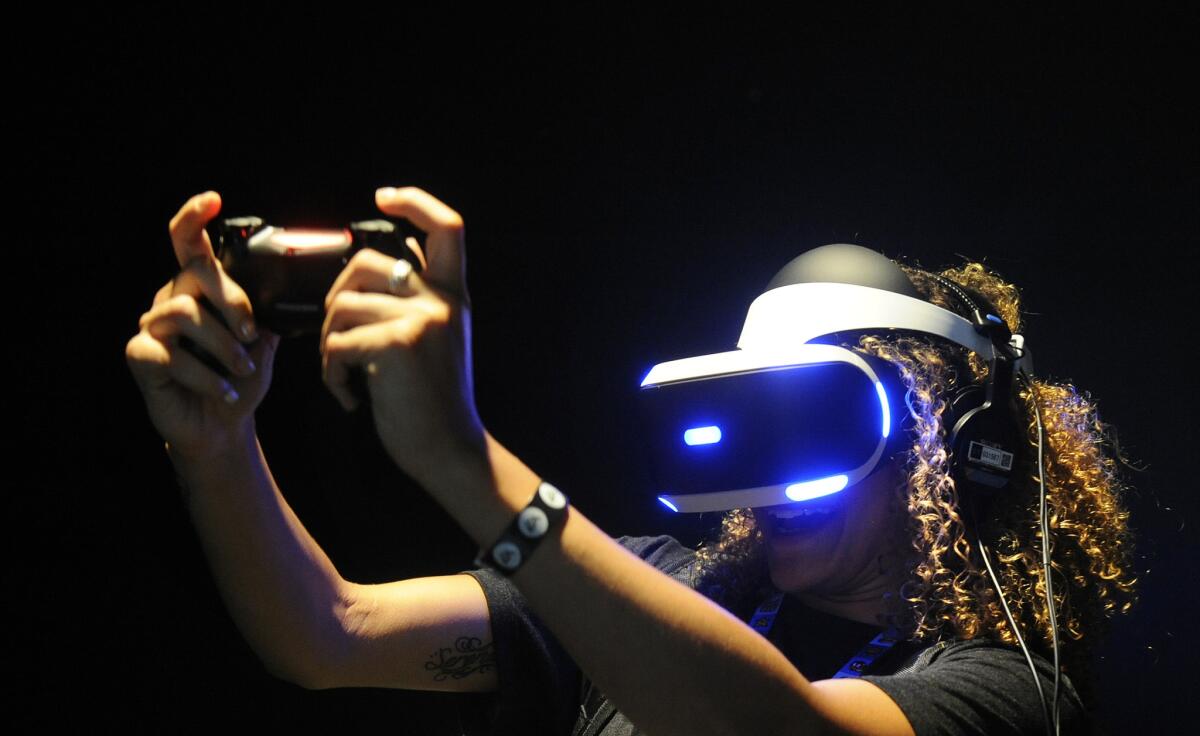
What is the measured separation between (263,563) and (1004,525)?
1052 millimetres

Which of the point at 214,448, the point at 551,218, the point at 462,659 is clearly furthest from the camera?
the point at 551,218

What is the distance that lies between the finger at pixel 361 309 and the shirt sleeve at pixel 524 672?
2.22 ft

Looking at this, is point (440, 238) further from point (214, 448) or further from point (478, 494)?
point (214, 448)

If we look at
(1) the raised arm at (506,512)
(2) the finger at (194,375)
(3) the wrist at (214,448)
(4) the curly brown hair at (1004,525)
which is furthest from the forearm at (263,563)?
(4) the curly brown hair at (1004,525)

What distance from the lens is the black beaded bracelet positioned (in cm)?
75

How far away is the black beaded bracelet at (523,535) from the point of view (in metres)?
0.75

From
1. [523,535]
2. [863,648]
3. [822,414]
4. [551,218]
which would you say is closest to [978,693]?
[863,648]

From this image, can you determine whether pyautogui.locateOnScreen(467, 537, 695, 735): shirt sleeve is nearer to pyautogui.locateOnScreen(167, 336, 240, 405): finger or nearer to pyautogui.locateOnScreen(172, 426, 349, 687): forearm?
pyautogui.locateOnScreen(172, 426, 349, 687): forearm

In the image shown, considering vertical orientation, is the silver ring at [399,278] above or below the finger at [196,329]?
above

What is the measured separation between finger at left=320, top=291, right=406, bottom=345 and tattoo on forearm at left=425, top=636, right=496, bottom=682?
69cm

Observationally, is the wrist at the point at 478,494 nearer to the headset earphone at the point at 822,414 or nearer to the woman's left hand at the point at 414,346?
the woman's left hand at the point at 414,346

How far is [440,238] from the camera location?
0.74 meters

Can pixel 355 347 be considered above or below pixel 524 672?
above

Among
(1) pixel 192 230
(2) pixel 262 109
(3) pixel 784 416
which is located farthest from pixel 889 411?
(2) pixel 262 109
